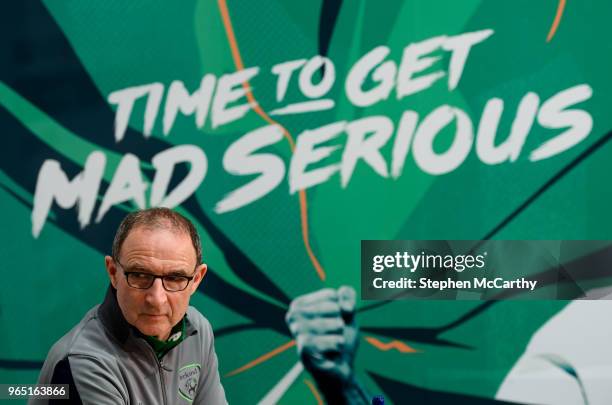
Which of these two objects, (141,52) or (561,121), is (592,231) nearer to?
(561,121)

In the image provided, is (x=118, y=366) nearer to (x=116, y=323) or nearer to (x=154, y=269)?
(x=116, y=323)

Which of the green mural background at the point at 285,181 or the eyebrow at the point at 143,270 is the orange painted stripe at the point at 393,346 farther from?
the eyebrow at the point at 143,270

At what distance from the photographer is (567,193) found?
Answer: 2.02 metres

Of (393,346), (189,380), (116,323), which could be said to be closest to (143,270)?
(116,323)

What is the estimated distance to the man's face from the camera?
4.24 feet

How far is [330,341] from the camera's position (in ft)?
6.76

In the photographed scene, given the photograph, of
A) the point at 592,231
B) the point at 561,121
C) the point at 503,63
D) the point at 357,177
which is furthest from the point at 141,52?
the point at 592,231

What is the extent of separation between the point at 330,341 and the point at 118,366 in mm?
871

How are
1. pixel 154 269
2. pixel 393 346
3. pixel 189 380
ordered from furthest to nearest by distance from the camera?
pixel 393 346 → pixel 189 380 → pixel 154 269

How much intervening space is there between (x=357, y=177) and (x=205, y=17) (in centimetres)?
67

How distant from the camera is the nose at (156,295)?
129 cm

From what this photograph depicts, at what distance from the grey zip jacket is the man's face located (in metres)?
0.05

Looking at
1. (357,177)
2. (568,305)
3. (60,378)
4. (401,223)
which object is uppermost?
(357,177)

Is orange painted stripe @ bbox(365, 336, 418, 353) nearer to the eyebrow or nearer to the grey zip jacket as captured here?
the grey zip jacket
